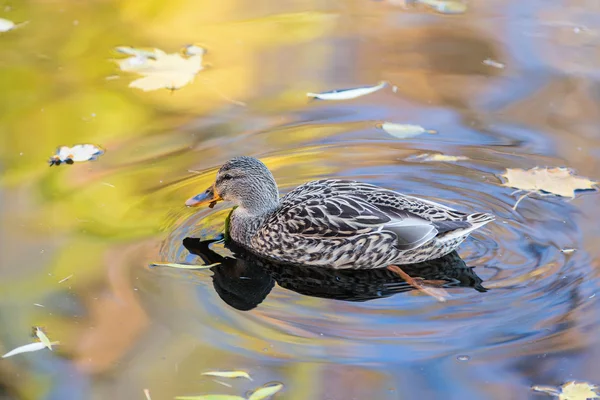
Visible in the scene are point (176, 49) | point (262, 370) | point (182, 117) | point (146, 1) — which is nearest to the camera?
point (262, 370)

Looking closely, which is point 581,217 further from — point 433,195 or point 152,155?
point 152,155

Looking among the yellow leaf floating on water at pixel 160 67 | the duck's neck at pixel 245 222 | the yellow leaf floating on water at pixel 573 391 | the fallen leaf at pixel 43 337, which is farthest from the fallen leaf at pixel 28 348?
the yellow leaf floating on water at pixel 160 67

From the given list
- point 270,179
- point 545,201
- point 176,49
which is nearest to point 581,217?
point 545,201

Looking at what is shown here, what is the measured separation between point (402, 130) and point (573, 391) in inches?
147

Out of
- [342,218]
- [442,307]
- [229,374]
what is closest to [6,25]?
[342,218]

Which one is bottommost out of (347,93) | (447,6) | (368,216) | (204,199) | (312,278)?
(312,278)

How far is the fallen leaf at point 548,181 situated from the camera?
7.29m

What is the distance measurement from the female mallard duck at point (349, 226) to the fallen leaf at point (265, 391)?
1688 millimetres

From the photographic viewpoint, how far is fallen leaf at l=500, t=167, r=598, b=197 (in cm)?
729

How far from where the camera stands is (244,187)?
23.4 ft

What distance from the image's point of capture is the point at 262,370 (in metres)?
5.29

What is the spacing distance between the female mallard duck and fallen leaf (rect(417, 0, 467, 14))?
487cm

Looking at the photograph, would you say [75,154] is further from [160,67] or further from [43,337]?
[43,337]

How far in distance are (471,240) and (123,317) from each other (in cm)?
270
